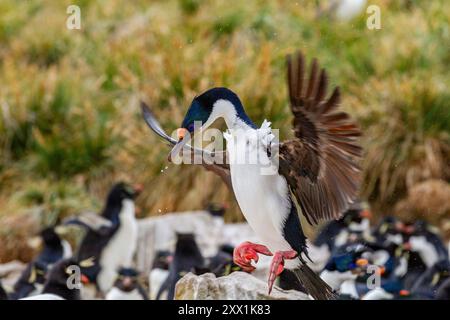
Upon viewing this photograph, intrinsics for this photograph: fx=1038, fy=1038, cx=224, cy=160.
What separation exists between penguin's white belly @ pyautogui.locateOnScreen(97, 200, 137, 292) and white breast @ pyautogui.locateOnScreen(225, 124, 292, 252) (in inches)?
161

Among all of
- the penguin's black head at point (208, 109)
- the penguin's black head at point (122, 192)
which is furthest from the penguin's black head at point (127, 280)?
the penguin's black head at point (208, 109)

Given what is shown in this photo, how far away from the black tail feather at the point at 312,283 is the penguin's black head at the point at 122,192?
423cm

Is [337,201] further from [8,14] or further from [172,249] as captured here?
[8,14]

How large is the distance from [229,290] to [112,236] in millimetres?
4100

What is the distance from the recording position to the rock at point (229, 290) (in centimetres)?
502

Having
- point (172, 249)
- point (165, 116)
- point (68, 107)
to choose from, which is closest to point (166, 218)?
point (172, 249)

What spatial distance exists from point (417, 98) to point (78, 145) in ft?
10.7

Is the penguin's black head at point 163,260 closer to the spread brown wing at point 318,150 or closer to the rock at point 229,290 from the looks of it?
the rock at point 229,290

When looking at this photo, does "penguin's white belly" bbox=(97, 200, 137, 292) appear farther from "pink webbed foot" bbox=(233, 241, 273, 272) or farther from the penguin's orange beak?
the penguin's orange beak

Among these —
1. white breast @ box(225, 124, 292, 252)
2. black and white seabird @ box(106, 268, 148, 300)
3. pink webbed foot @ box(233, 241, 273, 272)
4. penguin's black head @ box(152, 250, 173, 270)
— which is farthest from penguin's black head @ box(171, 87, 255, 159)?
penguin's black head @ box(152, 250, 173, 270)

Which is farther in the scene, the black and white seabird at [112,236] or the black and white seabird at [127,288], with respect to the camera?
the black and white seabird at [112,236]

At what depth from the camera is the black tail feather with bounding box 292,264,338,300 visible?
16.4 feet

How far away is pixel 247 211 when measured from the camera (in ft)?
15.7
